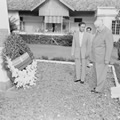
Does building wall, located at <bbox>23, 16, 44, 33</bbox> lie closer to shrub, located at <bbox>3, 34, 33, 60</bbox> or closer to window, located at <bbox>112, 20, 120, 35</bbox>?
window, located at <bbox>112, 20, 120, 35</bbox>

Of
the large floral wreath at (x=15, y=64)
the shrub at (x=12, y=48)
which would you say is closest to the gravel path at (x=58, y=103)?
the large floral wreath at (x=15, y=64)

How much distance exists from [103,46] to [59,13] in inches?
682

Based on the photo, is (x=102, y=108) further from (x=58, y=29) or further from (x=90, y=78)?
(x=58, y=29)

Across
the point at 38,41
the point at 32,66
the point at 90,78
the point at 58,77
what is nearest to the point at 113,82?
the point at 90,78

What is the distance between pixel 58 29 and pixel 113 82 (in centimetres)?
1755

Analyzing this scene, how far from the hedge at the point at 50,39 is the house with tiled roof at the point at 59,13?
9.49ft

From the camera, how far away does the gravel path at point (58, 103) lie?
12.2 ft

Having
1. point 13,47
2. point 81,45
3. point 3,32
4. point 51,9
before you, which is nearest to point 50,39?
point 51,9

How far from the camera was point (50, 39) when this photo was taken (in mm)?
17344

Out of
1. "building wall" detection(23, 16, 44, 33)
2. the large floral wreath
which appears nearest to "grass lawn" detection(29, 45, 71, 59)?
the large floral wreath

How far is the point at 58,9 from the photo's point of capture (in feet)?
68.3

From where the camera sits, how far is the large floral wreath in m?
4.81

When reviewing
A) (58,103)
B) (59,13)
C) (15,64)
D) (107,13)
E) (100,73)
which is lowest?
(58,103)

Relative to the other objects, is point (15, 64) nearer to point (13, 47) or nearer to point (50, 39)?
point (13, 47)
